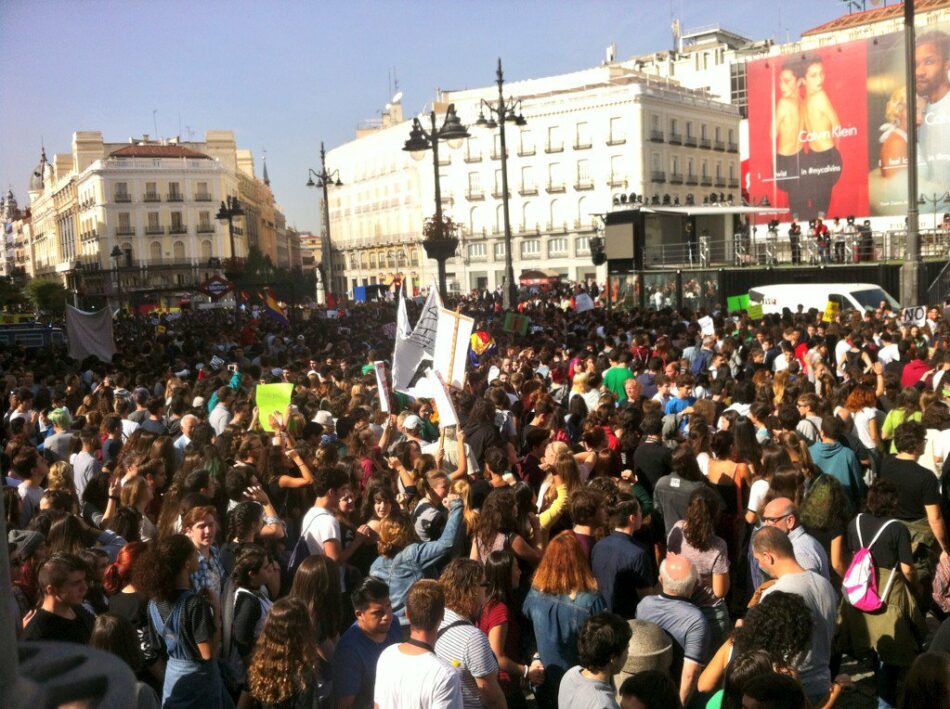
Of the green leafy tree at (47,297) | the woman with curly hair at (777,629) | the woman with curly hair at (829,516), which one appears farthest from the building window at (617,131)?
the woman with curly hair at (777,629)

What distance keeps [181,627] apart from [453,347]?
4835 mm

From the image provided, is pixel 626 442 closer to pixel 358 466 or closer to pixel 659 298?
pixel 358 466

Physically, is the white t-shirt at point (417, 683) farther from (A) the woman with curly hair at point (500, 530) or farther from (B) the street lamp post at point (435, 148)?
(B) the street lamp post at point (435, 148)

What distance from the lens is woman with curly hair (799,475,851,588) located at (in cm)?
509

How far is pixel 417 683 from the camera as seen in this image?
10.9ft

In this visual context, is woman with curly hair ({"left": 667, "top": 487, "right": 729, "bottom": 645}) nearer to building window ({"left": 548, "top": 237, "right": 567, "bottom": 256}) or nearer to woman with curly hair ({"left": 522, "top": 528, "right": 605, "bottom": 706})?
woman with curly hair ({"left": 522, "top": 528, "right": 605, "bottom": 706})

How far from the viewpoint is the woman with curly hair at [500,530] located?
4.87 m

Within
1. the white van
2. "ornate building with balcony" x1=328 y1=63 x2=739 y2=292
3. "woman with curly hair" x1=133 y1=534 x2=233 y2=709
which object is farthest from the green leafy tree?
"woman with curly hair" x1=133 y1=534 x2=233 y2=709

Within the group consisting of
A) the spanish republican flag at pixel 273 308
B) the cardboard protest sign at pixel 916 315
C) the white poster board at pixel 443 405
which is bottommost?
the white poster board at pixel 443 405

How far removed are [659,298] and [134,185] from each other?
60221 millimetres

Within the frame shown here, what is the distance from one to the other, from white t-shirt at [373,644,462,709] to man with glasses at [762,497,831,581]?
6.23 feet

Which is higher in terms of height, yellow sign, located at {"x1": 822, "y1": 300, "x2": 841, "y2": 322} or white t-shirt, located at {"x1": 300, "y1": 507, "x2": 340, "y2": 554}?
yellow sign, located at {"x1": 822, "y1": 300, "x2": 841, "y2": 322}

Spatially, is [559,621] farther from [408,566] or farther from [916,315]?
[916,315]

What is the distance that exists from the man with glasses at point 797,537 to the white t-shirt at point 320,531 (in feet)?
7.29
